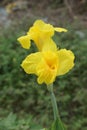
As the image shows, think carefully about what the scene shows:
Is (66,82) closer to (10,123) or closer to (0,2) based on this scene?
(10,123)

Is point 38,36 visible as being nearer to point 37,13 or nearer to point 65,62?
point 65,62

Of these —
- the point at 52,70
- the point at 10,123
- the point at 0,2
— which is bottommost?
the point at 0,2

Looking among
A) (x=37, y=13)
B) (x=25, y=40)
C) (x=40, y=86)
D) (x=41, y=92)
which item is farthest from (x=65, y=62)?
(x=37, y=13)

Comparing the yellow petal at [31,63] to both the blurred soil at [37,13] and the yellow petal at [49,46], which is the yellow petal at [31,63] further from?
the blurred soil at [37,13]

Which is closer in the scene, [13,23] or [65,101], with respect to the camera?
[65,101]

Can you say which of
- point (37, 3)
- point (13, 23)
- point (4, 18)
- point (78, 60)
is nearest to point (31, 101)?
point (78, 60)

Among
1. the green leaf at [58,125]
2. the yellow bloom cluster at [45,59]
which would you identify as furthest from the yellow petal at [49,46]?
the green leaf at [58,125]

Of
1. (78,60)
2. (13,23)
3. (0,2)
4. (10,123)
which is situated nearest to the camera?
(10,123)
